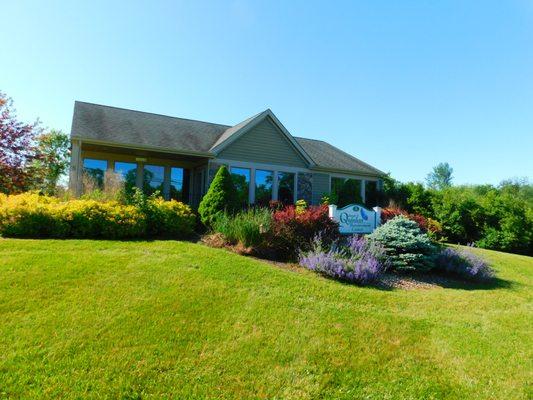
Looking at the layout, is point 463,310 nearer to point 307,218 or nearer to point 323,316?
point 323,316

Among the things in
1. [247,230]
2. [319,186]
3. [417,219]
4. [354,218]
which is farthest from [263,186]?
[247,230]

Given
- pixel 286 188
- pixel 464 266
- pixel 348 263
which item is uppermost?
pixel 286 188

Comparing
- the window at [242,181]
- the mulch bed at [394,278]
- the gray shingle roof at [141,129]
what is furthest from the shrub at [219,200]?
the gray shingle roof at [141,129]

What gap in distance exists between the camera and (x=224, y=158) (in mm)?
16078

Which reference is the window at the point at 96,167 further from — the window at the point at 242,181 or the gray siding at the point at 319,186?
the gray siding at the point at 319,186

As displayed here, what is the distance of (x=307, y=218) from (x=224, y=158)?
6.77 meters

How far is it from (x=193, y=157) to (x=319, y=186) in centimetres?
668

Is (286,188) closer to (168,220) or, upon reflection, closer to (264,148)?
(264,148)

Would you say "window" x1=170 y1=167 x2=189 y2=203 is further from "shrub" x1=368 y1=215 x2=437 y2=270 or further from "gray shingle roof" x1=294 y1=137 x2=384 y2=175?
"shrub" x1=368 y1=215 x2=437 y2=270

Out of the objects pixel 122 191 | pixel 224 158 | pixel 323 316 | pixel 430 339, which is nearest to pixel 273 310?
pixel 323 316

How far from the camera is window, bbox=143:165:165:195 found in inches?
667

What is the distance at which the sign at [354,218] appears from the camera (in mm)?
11594

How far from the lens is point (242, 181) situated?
1650 cm

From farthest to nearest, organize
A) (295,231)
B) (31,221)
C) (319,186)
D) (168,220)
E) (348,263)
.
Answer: (319,186)
(168,220)
(295,231)
(31,221)
(348,263)
